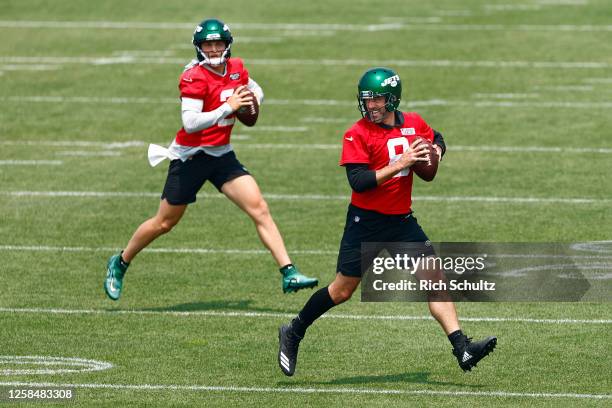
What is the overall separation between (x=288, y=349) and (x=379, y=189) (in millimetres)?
1187

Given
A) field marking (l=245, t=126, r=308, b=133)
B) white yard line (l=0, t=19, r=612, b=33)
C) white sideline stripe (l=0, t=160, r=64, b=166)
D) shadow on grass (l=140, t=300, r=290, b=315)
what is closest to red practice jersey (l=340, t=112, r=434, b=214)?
shadow on grass (l=140, t=300, r=290, b=315)

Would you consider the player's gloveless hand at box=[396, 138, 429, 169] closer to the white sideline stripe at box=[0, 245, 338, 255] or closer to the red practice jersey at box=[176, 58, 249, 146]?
the red practice jersey at box=[176, 58, 249, 146]

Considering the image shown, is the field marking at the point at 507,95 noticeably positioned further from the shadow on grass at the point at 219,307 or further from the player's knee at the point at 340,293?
the player's knee at the point at 340,293

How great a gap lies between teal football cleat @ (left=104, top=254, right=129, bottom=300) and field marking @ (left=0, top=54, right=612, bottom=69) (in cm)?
1093

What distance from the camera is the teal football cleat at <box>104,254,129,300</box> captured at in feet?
36.3

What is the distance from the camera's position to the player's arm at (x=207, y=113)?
421 inches

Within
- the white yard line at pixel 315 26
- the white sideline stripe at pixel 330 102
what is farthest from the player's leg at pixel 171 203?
the white yard line at pixel 315 26

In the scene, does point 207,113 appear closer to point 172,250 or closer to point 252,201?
point 252,201

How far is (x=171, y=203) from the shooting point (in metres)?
11.1

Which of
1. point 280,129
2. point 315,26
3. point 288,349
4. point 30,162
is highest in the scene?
point 288,349

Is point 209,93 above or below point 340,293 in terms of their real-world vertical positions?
above

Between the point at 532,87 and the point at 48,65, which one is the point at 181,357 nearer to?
the point at 532,87

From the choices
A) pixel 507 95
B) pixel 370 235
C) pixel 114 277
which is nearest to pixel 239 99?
pixel 114 277

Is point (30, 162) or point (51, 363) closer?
point (51, 363)
